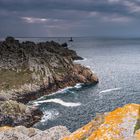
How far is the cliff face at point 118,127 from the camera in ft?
43.7

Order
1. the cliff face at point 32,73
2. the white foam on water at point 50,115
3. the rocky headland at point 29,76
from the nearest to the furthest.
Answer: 1. the white foam on water at point 50,115
2. the rocky headland at point 29,76
3. the cliff face at point 32,73

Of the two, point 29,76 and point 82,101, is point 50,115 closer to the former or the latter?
point 82,101

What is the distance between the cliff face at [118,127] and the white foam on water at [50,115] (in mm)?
69346

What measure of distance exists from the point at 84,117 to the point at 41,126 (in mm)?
12943

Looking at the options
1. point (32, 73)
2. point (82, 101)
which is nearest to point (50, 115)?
point (82, 101)

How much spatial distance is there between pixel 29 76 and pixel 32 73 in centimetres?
300

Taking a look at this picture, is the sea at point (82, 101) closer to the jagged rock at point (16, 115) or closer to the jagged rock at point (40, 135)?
the jagged rock at point (16, 115)

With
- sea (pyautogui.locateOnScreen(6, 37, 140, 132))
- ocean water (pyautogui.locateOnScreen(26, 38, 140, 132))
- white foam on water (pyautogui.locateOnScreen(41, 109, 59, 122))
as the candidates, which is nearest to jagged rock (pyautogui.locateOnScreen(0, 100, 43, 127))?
white foam on water (pyautogui.locateOnScreen(41, 109, 59, 122))

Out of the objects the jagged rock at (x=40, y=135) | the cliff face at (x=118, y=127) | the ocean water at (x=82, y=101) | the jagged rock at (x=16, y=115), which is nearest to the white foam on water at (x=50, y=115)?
the ocean water at (x=82, y=101)

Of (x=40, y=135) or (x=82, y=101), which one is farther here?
(x=82, y=101)

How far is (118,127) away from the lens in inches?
551

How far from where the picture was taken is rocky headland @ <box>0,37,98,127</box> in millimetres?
86244

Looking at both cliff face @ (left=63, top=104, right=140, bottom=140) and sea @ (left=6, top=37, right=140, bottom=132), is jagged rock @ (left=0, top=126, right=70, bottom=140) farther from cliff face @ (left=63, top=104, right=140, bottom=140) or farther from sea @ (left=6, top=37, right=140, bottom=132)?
sea @ (left=6, top=37, right=140, bottom=132)

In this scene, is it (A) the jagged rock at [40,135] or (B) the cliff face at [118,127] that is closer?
(B) the cliff face at [118,127]
